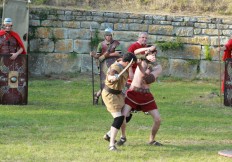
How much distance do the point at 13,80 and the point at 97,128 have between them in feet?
12.1

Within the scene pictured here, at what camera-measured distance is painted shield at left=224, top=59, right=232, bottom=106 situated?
58.0 ft

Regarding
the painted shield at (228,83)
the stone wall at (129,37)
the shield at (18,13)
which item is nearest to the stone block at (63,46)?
the stone wall at (129,37)

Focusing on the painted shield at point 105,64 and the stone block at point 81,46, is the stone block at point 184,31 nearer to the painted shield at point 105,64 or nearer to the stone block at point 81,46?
the stone block at point 81,46

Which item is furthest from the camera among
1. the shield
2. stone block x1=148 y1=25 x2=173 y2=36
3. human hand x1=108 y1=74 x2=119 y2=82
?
stone block x1=148 y1=25 x2=173 y2=36

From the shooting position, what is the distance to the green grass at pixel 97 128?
11.1 meters

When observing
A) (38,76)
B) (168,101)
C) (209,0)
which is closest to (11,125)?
(168,101)

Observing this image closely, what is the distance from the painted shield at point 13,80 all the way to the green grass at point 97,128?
338 mm

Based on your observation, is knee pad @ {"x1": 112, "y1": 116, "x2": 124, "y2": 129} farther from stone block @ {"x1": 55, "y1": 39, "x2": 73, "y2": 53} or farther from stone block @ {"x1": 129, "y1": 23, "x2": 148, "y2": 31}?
stone block @ {"x1": 129, "y1": 23, "x2": 148, "y2": 31}

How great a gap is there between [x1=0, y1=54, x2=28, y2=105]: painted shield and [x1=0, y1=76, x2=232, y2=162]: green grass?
1.11 ft

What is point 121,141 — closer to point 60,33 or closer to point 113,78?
point 113,78

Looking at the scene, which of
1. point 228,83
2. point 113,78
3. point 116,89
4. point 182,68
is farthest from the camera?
point 182,68

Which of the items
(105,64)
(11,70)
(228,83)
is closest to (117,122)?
(11,70)

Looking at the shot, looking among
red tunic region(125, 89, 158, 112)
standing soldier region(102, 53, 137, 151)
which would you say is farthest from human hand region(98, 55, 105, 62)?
standing soldier region(102, 53, 137, 151)

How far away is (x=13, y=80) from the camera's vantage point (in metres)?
16.8
